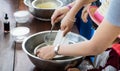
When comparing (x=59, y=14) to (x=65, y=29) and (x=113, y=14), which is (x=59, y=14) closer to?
(x=65, y=29)

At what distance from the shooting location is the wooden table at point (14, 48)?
1.12m

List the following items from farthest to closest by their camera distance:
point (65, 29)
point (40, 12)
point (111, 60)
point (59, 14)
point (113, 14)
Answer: point (40, 12)
point (59, 14)
point (65, 29)
point (111, 60)
point (113, 14)

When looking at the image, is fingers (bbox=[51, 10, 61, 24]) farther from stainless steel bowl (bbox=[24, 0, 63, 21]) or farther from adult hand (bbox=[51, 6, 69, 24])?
stainless steel bowl (bbox=[24, 0, 63, 21])

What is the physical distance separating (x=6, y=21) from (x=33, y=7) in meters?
0.19

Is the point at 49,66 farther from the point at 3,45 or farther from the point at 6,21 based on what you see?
the point at 6,21

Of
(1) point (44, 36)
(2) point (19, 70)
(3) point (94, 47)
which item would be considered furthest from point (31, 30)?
(3) point (94, 47)

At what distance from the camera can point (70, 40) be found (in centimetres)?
126

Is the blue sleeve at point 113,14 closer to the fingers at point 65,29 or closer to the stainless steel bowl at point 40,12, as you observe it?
the fingers at point 65,29

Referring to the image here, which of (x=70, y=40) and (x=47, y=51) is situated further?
(x=70, y=40)

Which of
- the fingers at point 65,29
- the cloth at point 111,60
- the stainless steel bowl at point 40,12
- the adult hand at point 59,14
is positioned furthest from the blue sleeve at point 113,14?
the stainless steel bowl at point 40,12

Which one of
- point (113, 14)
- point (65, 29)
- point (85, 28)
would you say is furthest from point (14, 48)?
point (113, 14)

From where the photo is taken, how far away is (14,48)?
1274mm

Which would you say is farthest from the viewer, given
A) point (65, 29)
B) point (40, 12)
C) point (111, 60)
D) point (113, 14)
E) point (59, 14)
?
point (40, 12)

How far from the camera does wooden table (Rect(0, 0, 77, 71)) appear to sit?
1.12 m
